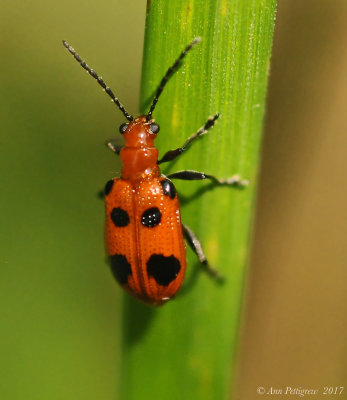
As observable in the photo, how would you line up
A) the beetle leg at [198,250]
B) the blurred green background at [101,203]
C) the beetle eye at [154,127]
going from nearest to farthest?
the beetle leg at [198,250]
the beetle eye at [154,127]
the blurred green background at [101,203]

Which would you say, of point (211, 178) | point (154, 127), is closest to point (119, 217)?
point (154, 127)

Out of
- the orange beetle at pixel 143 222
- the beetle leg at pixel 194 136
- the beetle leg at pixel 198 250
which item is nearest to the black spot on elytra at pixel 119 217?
the orange beetle at pixel 143 222

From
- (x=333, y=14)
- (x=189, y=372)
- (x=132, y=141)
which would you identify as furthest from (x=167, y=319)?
(x=333, y=14)

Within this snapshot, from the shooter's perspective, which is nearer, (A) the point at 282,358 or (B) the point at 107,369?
(A) the point at 282,358

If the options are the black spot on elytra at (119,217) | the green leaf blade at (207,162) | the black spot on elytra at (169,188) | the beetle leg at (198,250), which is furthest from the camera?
the black spot on elytra at (119,217)

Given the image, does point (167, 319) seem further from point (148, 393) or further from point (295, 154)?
point (295, 154)

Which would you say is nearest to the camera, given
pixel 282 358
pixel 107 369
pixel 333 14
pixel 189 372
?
pixel 189 372

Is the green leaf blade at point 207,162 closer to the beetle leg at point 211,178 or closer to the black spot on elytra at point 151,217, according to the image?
the beetle leg at point 211,178
